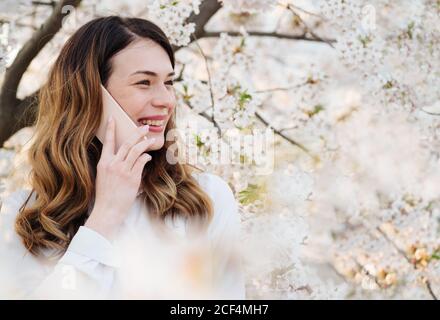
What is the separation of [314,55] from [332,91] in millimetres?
233

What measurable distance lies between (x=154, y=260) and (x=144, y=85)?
1.37ft

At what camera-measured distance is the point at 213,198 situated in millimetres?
1634

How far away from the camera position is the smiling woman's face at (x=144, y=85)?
157 centimetres

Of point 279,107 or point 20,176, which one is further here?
point 279,107

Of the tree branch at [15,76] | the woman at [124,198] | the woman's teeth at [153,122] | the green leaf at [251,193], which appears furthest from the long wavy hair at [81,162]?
the green leaf at [251,193]

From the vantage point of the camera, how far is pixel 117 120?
157 centimetres

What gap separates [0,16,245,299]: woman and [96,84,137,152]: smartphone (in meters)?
0.02

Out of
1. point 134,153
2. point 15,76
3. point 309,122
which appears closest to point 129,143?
point 134,153

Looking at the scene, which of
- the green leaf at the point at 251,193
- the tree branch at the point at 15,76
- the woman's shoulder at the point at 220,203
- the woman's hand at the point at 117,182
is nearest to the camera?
the woman's hand at the point at 117,182

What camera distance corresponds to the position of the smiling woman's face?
5.16 ft

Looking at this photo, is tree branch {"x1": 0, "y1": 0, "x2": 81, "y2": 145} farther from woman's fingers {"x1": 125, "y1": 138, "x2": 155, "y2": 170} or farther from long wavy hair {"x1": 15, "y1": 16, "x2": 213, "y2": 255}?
woman's fingers {"x1": 125, "y1": 138, "x2": 155, "y2": 170}

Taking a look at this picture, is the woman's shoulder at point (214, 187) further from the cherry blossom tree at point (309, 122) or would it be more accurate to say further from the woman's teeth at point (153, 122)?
the cherry blossom tree at point (309, 122)

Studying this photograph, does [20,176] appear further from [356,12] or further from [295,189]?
[356,12]
